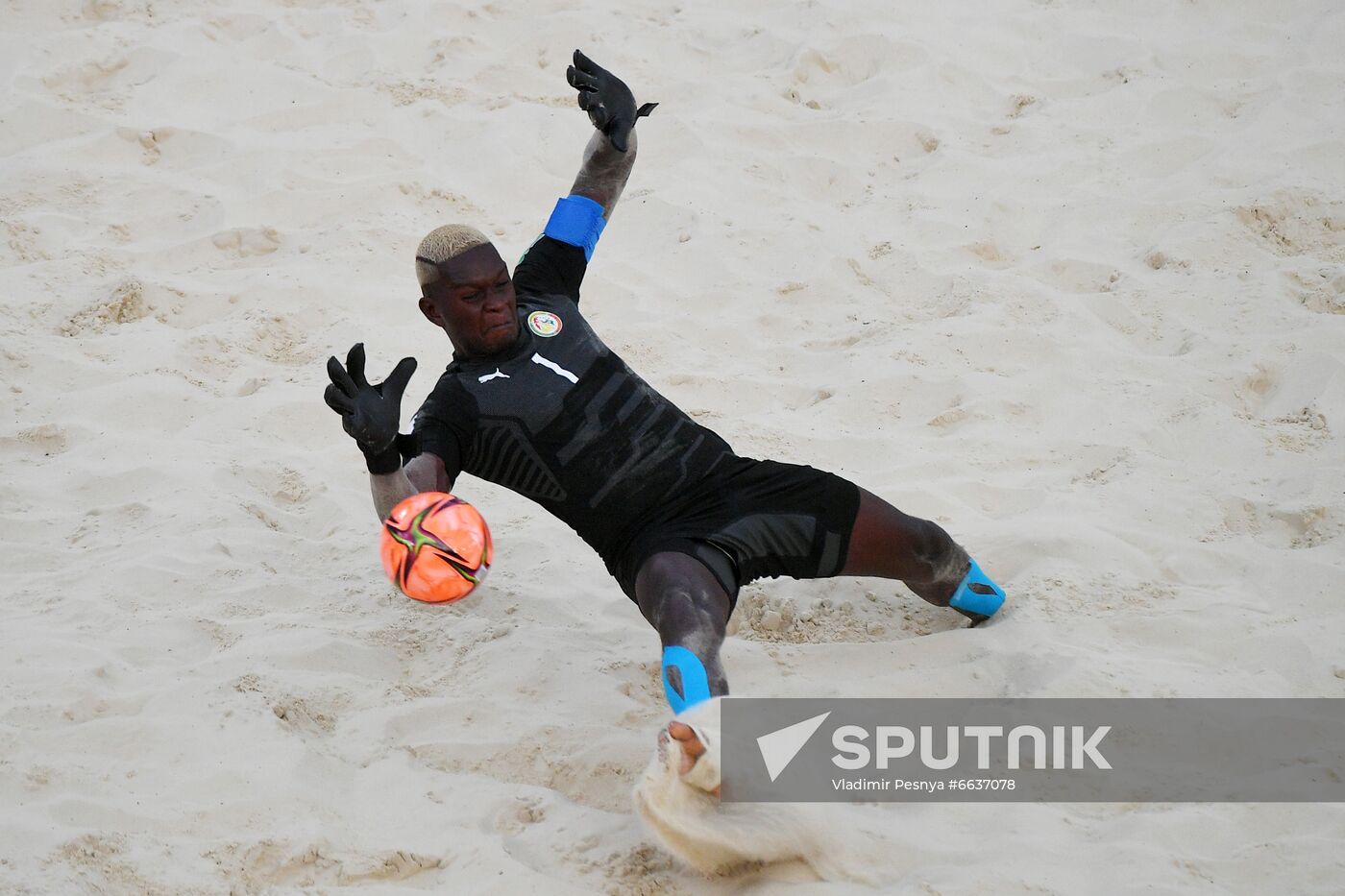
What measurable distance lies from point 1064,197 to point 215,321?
3549 mm

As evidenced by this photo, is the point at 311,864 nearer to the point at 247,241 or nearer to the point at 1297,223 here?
the point at 247,241

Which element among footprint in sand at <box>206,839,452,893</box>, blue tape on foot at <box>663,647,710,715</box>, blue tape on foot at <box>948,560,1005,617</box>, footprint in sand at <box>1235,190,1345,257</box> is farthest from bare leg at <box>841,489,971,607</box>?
footprint in sand at <box>1235,190,1345,257</box>

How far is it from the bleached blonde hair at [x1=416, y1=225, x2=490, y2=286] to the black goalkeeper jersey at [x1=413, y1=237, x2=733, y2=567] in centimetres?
24

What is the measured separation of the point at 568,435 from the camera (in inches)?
132

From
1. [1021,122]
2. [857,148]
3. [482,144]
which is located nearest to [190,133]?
[482,144]

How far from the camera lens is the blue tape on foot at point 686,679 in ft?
9.18

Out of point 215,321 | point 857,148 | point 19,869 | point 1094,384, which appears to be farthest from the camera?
point 857,148

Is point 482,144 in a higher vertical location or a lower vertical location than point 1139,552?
higher

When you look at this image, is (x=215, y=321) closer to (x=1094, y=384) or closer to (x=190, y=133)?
(x=190, y=133)

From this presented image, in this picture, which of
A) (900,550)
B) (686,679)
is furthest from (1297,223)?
(686,679)

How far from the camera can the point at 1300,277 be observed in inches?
197

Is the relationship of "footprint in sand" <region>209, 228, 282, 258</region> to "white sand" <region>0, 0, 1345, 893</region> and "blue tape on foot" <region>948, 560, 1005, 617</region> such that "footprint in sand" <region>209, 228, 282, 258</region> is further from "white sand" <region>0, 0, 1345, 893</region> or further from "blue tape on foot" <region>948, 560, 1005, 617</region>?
"blue tape on foot" <region>948, 560, 1005, 617</region>

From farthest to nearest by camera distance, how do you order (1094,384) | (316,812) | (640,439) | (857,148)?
(857,148)
(1094,384)
(640,439)
(316,812)

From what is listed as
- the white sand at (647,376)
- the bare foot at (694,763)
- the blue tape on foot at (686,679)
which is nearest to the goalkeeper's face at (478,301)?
the white sand at (647,376)
